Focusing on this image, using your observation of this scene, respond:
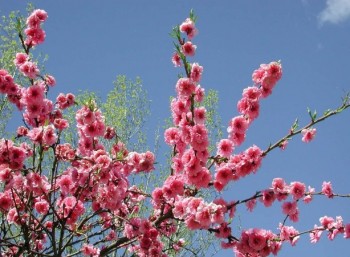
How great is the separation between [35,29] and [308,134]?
120 inches

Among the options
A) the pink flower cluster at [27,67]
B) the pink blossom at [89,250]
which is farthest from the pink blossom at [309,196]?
the pink flower cluster at [27,67]

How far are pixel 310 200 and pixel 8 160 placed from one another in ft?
9.63

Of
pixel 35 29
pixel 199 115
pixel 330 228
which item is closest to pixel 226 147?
pixel 199 115

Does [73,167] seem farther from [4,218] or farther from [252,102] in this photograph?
[252,102]

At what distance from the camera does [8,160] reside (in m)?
3.94

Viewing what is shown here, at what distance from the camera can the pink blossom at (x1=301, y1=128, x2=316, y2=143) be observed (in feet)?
14.5

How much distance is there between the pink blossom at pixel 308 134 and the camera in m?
4.43

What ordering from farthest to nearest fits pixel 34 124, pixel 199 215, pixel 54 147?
pixel 34 124
pixel 54 147
pixel 199 215

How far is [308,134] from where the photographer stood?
175 inches

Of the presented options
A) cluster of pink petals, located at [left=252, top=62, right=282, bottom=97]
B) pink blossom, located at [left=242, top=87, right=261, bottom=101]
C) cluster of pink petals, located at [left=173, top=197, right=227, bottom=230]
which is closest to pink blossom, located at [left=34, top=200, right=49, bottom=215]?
cluster of pink petals, located at [left=173, top=197, right=227, bottom=230]

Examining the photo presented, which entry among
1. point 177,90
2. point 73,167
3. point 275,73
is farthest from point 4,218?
point 275,73

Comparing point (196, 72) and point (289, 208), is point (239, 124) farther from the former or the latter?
point (289, 208)

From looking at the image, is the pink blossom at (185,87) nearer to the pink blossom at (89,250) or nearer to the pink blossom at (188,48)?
the pink blossom at (188,48)

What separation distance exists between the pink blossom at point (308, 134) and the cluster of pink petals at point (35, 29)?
9.52ft
